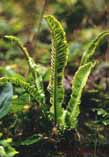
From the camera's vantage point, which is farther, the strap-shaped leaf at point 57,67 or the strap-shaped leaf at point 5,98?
the strap-shaped leaf at point 5,98

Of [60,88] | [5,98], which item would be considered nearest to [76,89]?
[60,88]

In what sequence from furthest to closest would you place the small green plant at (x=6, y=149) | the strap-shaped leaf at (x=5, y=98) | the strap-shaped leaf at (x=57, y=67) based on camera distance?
the strap-shaped leaf at (x=5, y=98) → the strap-shaped leaf at (x=57, y=67) → the small green plant at (x=6, y=149)

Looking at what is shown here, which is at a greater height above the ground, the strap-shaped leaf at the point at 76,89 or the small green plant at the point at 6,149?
the strap-shaped leaf at the point at 76,89

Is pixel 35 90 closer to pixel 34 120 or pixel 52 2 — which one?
pixel 34 120

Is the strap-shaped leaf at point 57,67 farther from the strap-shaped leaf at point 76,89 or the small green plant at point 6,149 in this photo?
the small green plant at point 6,149

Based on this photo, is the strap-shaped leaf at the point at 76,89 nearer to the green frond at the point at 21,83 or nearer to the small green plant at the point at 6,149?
the green frond at the point at 21,83

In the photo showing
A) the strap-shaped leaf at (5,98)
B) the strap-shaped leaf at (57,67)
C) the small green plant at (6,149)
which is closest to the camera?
the small green plant at (6,149)

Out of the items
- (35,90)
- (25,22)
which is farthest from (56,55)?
(25,22)

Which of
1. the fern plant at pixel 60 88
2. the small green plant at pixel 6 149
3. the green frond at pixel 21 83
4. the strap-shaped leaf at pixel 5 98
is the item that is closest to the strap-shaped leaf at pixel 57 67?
the fern plant at pixel 60 88
